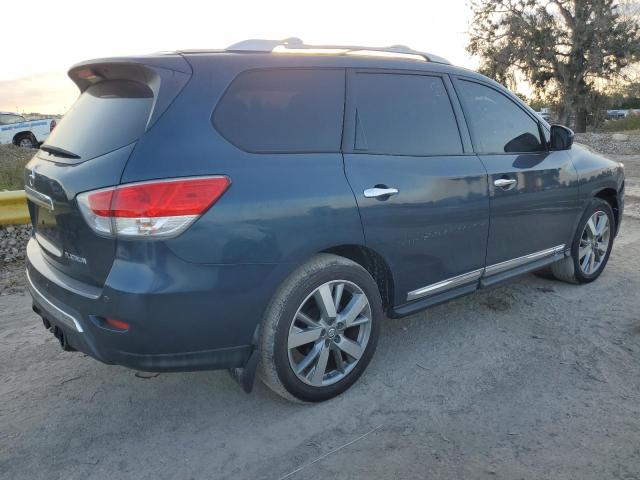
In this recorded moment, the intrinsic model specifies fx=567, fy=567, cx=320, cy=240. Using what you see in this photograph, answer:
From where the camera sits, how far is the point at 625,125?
91.7ft

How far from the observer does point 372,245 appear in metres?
3.09

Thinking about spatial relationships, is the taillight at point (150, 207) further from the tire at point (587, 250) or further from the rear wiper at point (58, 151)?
the tire at point (587, 250)

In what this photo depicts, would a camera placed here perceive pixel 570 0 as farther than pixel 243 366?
Yes

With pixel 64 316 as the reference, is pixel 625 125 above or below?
below

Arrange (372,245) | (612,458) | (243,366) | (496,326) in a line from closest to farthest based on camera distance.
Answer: (612,458), (243,366), (372,245), (496,326)

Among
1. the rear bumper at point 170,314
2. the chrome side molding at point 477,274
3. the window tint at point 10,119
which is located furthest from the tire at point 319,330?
the window tint at point 10,119

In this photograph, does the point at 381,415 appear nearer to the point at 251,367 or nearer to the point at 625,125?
the point at 251,367

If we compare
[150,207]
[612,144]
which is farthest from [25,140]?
[150,207]

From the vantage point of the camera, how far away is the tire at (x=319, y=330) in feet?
9.20

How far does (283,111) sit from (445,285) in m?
1.53

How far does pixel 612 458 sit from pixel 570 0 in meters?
33.2

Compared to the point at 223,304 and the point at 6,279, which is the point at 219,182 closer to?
the point at 223,304

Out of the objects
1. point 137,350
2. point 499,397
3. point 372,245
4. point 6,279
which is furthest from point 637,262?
point 6,279

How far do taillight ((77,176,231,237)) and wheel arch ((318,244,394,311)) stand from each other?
32.9 inches
